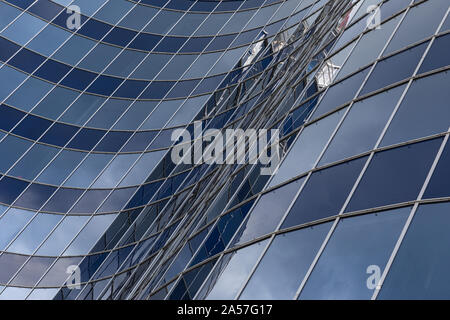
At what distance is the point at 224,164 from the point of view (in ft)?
69.9

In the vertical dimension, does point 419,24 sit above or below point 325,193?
above

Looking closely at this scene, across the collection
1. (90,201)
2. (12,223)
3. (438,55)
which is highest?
(90,201)


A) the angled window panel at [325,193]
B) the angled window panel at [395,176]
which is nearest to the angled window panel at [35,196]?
the angled window panel at [325,193]

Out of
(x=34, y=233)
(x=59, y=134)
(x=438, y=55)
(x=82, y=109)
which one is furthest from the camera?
(x=82, y=109)

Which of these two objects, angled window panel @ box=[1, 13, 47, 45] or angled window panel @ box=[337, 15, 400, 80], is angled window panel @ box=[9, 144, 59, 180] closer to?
angled window panel @ box=[1, 13, 47, 45]

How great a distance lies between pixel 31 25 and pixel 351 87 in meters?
23.1

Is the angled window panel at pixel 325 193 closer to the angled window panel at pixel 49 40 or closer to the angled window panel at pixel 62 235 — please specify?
the angled window panel at pixel 62 235

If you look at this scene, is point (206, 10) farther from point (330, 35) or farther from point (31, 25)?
point (330, 35)

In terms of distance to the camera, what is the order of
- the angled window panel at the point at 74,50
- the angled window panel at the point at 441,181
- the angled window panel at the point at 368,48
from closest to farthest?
the angled window panel at the point at 441,181 < the angled window panel at the point at 368,48 < the angled window panel at the point at 74,50

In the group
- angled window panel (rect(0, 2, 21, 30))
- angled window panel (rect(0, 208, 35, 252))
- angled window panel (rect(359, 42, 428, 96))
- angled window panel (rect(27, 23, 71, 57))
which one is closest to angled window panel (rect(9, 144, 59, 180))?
angled window panel (rect(0, 208, 35, 252))

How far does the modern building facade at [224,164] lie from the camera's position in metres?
11.5

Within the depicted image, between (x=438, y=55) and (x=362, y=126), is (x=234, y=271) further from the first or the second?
(x=438, y=55)

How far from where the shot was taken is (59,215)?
27.2 meters

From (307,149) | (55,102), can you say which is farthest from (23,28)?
(307,149)
